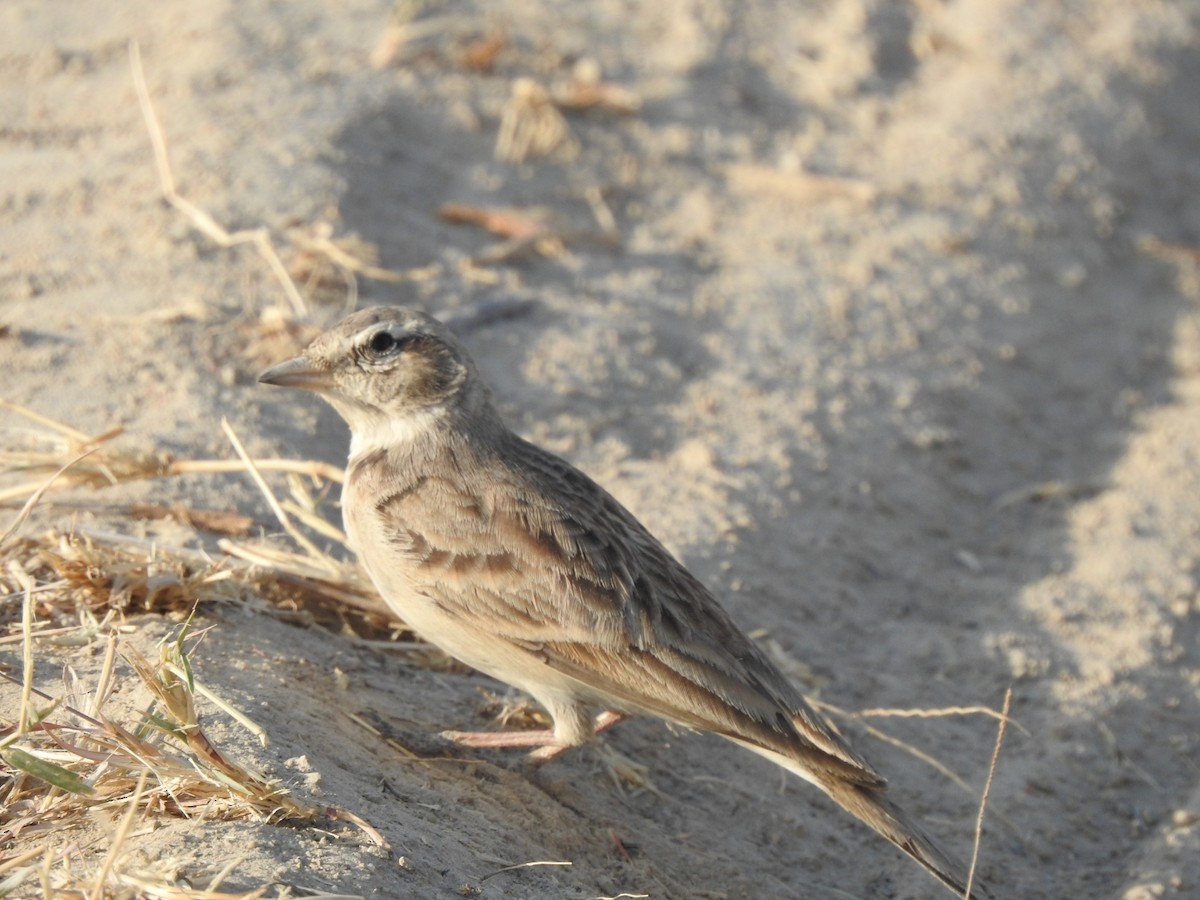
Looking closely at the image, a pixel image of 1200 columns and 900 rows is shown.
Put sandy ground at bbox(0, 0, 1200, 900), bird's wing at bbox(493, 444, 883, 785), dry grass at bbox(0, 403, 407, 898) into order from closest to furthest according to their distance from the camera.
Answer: dry grass at bbox(0, 403, 407, 898) → bird's wing at bbox(493, 444, 883, 785) → sandy ground at bbox(0, 0, 1200, 900)

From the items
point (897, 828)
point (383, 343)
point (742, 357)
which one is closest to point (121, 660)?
point (383, 343)

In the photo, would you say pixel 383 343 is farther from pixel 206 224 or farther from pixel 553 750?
pixel 206 224

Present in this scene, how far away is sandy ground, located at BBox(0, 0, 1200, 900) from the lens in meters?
5.11

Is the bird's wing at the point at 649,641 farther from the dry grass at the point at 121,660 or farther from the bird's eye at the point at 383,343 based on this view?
the dry grass at the point at 121,660

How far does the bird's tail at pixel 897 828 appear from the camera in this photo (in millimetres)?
4523

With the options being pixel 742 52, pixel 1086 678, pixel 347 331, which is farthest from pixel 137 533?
pixel 742 52

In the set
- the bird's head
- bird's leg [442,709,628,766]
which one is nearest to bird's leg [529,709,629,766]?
bird's leg [442,709,628,766]

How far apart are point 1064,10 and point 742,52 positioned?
9.22 feet

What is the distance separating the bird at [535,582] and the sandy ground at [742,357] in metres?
0.45

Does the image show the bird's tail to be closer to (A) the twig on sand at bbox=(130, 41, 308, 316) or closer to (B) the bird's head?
(B) the bird's head

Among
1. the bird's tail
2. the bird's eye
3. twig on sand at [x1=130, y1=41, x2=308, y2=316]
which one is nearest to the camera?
the bird's tail

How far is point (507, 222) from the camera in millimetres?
8344

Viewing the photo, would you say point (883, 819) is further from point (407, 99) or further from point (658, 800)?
point (407, 99)

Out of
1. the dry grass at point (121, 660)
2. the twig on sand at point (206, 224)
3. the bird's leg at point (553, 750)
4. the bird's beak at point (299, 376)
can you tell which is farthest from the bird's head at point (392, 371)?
the twig on sand at point (206, 224)
